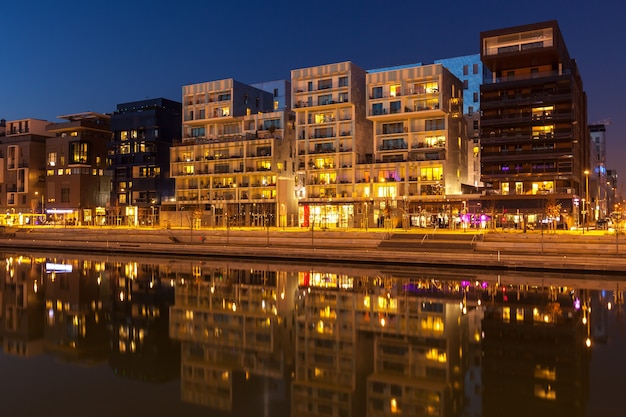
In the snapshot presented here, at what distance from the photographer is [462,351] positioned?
19203 millimetres

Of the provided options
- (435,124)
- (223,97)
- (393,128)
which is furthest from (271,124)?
(435,124)

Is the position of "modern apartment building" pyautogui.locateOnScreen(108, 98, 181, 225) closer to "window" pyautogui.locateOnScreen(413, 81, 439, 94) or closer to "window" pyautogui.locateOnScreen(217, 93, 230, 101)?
"window" pyautogui.locateOnScreen(217, 93, 230, 101)

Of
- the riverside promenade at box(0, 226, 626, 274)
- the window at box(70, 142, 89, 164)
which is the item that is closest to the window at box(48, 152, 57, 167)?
the window at box(70, 142, 89, 164)

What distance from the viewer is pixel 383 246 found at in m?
52.1

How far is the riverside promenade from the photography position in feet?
139

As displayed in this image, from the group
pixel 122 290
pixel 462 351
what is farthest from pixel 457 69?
pixel 462 351

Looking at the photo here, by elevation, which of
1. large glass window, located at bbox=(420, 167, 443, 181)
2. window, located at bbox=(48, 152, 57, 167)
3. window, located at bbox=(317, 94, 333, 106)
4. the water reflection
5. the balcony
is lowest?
the water reflection

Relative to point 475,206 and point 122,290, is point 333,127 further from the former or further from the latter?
point 122,290

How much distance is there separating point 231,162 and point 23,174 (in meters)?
54.4

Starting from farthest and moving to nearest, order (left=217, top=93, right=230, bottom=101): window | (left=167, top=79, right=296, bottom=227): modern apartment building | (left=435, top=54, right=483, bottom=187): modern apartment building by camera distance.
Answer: (left=435, top=54, right=483, bottom=187): modern apartment building < (left=217, top=93, right=230, bottom=101): window < (left=167, top=79, right=296, bottom=227): modern apartment building

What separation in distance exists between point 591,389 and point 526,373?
189 centimetres

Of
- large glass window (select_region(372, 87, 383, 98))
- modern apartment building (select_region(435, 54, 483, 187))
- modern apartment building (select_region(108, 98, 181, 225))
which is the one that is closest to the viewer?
Answer: large glass window (select_region(372, 87, 383, 98))

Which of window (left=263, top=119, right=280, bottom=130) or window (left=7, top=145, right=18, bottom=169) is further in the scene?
window (left=7, top=145, right=18, bottom=169)

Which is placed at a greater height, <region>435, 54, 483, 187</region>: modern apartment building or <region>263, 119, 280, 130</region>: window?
<region>435, 54, 483, 187</region>: modern apartment building
